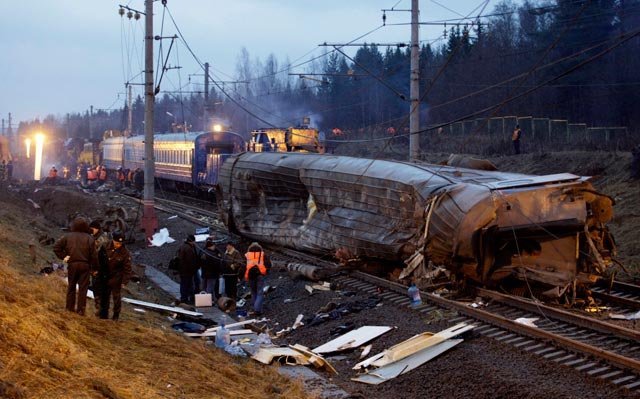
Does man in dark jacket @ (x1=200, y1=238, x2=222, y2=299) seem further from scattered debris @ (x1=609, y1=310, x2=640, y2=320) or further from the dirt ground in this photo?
scattered debris @ (x1=609, y1=310, x2=640, y2=320)

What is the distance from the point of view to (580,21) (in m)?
40.3

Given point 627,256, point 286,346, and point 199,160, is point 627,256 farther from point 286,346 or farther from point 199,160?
point 199,160

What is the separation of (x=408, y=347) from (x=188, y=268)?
20.2ft

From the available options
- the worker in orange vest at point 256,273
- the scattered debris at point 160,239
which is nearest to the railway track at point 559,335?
the worker in orange vest at point 256,273

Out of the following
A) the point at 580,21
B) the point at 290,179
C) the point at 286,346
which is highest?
the point at 580,21

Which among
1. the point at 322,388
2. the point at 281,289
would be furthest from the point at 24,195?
the point at 322,388

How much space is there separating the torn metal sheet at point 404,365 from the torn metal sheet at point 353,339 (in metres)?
1.06

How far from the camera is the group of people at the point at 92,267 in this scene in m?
10.0

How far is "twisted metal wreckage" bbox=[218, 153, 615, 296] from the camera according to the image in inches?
446

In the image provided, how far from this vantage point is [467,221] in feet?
36.9

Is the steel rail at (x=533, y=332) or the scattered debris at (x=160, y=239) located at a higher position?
the steel rail at (x=533, y=332)

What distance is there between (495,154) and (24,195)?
901 inches

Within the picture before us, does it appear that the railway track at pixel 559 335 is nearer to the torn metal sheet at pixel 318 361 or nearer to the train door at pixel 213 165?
the torn metal sheet at pixel 318 361

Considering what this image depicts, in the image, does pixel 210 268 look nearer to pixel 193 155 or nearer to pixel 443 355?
pixel 443 355
